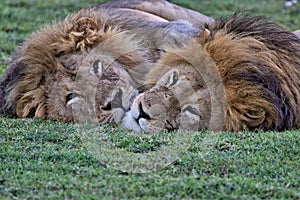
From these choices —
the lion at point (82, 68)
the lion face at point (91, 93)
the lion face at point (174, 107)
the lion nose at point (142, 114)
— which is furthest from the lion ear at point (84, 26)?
the lion nose at point (142, 114)

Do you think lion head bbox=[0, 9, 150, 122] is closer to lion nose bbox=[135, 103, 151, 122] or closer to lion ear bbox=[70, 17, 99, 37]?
lion ear bbox=[70, 17, 99, 37]

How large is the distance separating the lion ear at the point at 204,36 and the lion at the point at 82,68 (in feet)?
0.76

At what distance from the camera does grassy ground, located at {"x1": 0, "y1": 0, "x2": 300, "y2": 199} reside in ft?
10.1

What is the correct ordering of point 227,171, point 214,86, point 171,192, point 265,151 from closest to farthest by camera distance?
point 171,192 < point 227,171 < point 265,151 < point 214,86

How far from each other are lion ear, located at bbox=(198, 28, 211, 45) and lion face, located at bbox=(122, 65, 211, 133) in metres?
0.31

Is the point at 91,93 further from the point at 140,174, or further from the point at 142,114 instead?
the point at 140,174

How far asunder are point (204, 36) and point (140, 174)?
1.31 meters

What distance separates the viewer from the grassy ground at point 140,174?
309 centimetres

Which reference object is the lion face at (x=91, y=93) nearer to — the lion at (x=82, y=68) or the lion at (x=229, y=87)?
the lion at (x=82, y=68)

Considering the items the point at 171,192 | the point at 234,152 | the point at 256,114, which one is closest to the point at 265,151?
the point at 234,152

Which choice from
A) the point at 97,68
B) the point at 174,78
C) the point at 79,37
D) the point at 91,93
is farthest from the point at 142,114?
the point at 79,37

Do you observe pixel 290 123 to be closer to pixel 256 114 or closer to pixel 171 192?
pixel 256 114

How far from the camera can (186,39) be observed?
443cm

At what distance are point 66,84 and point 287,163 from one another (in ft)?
4.99
